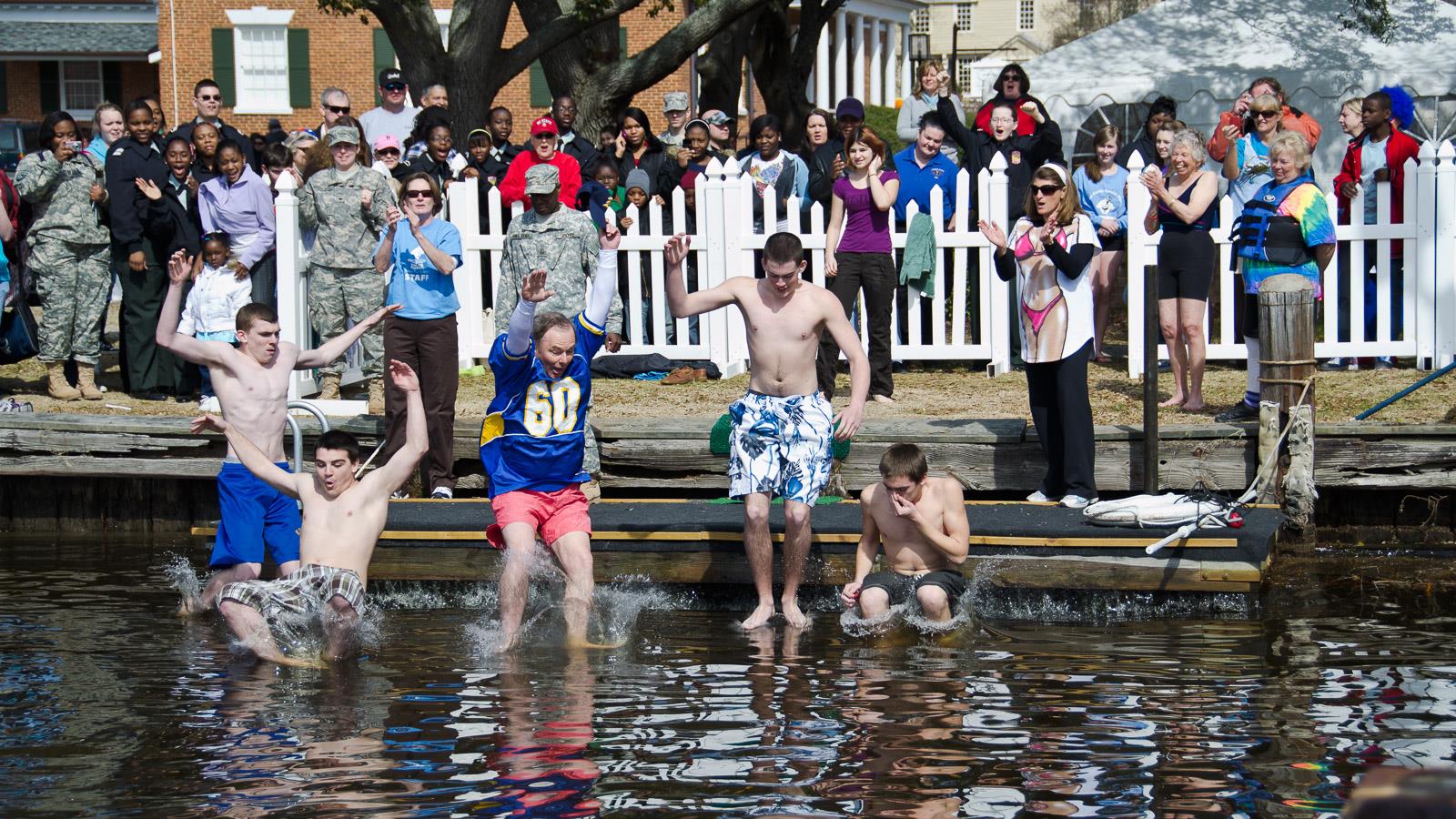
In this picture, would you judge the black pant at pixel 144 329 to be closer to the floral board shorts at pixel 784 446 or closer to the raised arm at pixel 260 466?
the raised arm at pixel 260 466

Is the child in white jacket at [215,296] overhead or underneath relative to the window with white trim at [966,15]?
underneath

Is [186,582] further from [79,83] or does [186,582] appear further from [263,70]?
[79,83]

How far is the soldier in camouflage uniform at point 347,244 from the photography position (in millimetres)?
11555

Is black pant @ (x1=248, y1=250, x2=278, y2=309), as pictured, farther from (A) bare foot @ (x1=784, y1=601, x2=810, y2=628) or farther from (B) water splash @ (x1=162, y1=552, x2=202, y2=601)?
(A) bare foot @ (x1=784, y1=601, x2=810, y2=628)

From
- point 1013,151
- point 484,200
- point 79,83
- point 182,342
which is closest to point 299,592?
→ point 182,342

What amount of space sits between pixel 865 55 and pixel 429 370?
154ft

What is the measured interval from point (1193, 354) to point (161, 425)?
684 cm

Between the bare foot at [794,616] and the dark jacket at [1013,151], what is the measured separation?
539 cm

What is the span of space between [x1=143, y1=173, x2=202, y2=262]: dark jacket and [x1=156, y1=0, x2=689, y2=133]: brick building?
75.7 feet

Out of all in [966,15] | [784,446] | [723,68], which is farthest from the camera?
[966,15]

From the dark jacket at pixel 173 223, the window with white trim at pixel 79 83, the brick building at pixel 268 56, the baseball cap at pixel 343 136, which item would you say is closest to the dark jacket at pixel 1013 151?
the baseball cap at pixel 343 136

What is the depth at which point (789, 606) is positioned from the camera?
8695mm

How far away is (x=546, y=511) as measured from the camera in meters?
8.16

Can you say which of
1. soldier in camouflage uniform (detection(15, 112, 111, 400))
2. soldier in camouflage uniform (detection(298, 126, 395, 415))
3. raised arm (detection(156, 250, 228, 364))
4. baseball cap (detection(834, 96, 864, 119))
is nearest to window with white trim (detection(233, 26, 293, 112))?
soldier in camouflage uniform (detection(15, 112, 111, 400))
